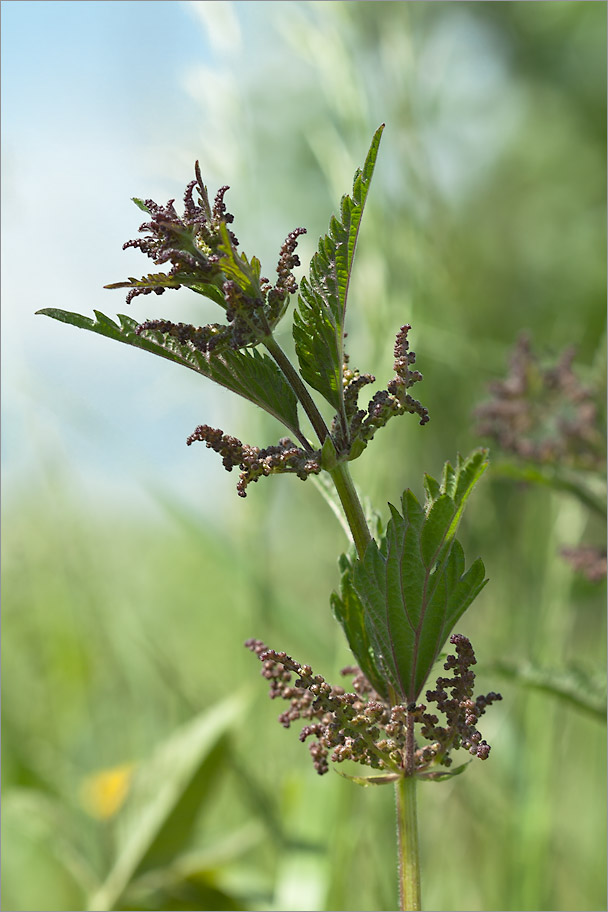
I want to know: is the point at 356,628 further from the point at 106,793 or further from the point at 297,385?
the point at 106,793

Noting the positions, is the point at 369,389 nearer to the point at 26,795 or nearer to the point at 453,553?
the point at 453,553

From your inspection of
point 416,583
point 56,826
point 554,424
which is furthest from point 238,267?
point 56,826

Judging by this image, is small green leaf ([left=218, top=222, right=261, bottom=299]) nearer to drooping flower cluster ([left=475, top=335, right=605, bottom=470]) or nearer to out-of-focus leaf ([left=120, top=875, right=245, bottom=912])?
drooping flower cluster ([left=475, top=335, right=605, bottom=470])

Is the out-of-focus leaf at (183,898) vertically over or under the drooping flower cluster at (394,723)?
under

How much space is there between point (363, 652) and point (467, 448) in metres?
0.84

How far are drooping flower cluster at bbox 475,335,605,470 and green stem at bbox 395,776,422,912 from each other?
1.50 feet

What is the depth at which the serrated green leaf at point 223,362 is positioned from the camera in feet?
0.90

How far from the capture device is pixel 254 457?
27 cm

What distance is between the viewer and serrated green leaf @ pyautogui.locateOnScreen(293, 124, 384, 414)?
28cm

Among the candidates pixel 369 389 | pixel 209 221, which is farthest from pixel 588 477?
pixel 209 221

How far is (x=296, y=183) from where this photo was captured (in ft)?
8.10

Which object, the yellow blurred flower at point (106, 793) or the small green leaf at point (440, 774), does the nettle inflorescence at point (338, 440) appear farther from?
the yellow blurred flower at point (106, 793)

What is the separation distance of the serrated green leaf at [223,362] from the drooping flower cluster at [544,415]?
18.1 inches

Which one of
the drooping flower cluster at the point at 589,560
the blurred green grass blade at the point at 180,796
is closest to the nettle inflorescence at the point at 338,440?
the drooping flower cluster at the point at 589,560
